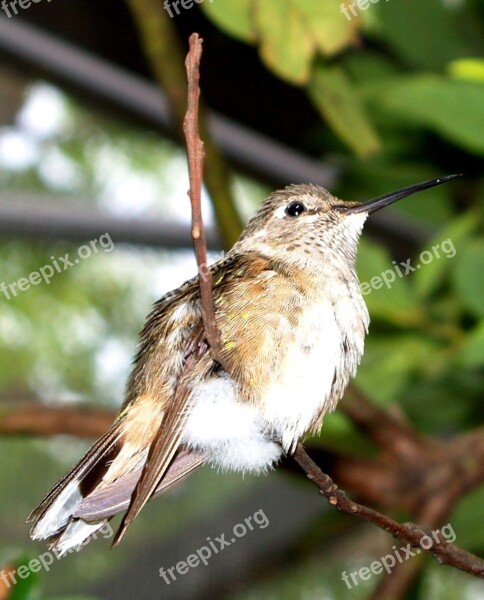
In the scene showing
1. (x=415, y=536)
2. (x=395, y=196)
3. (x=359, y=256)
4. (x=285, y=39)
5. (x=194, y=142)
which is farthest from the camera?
(x=359, y=256)

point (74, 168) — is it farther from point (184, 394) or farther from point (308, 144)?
point (184, 394)

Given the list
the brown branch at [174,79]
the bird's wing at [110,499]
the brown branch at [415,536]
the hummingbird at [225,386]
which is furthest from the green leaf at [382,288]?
the brown branch at [415,536]

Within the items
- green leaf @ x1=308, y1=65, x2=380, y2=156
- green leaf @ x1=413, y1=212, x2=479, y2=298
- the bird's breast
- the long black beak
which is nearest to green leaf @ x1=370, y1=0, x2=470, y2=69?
green leaf @ x1=308, y1=65, x2=380, y2=156

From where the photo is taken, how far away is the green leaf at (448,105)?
2.44 meters

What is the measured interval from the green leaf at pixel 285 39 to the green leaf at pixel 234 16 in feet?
0.07

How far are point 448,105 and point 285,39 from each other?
459 millimetres

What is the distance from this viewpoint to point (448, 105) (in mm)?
2457

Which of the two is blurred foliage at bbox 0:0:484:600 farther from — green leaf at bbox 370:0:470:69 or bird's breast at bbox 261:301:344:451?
bird's breast at bbox 261:301:344:451

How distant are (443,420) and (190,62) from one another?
270 cm

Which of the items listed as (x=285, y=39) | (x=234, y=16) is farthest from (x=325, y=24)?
(x=234, y=16)

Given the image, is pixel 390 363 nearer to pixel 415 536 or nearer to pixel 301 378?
pixel 301 378

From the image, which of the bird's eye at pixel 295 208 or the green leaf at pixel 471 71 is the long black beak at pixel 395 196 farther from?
the green leaf at pixel 471 71

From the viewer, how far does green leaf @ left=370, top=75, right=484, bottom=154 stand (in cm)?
244

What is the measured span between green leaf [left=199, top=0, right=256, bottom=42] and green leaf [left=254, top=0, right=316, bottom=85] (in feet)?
0.07
